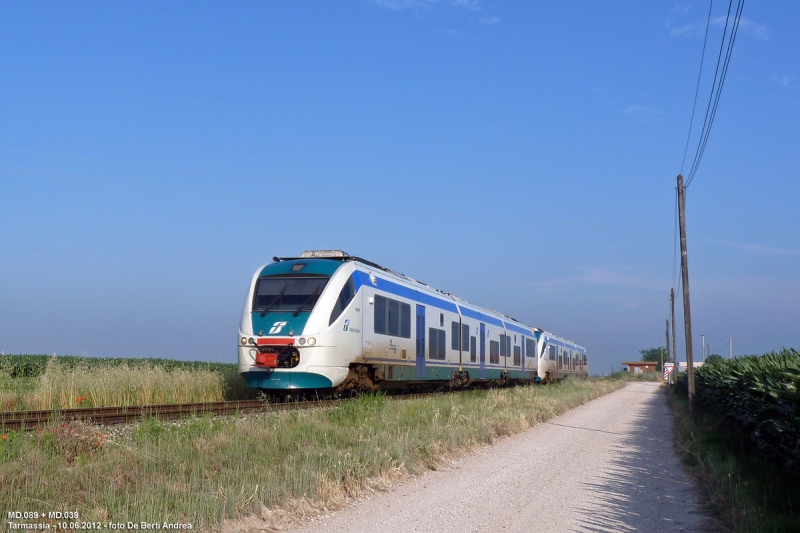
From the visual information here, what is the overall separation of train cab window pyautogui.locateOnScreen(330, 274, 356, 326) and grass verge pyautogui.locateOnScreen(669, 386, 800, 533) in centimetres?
733

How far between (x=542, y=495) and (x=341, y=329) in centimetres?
768

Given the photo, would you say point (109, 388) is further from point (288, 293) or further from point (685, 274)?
point (685, 274)

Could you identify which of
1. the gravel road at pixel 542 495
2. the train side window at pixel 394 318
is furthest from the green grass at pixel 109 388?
the gravel road at pixel 542 495

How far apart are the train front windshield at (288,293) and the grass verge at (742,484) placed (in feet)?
26.2

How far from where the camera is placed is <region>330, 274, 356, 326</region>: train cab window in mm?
15812

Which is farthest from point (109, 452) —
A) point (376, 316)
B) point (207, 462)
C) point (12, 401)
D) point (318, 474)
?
point (376, 316)

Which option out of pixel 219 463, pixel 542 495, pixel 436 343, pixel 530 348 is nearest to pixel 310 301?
pixel 436 343

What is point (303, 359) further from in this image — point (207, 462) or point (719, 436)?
point (719, 436)

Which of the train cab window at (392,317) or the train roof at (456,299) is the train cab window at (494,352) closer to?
the train roof at (456,299)

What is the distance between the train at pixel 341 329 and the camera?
1546cm

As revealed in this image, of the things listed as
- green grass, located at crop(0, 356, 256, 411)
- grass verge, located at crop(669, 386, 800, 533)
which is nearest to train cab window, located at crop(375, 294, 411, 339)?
green grass, located at crop(0, 356, 256, 411)

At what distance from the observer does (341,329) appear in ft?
52.3

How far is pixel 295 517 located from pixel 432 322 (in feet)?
48.9

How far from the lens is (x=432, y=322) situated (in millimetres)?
22047
